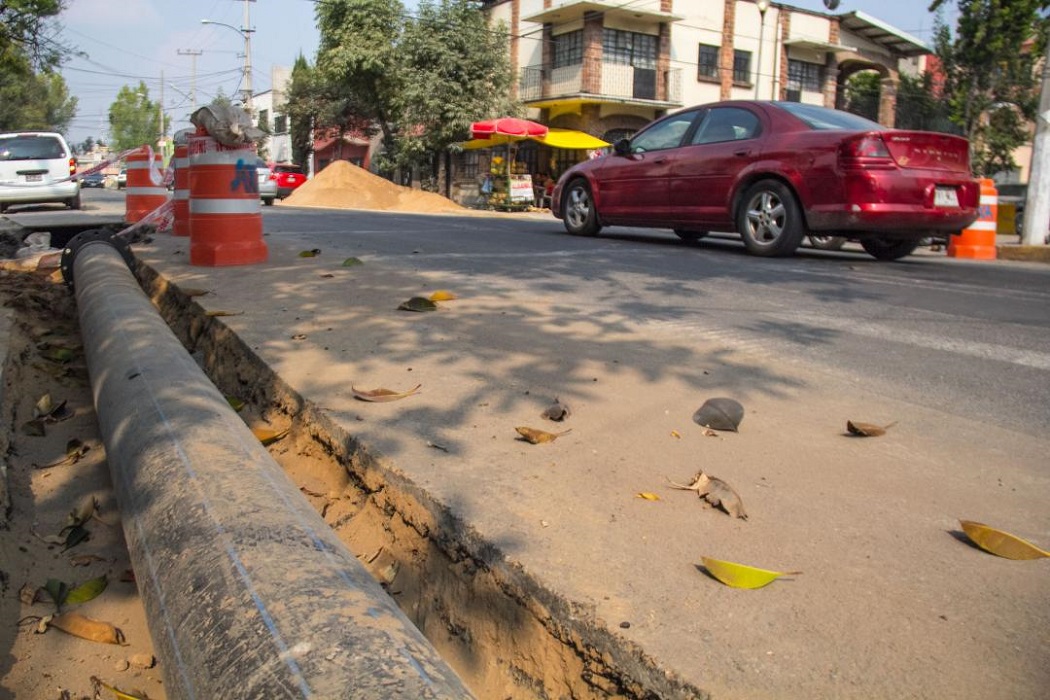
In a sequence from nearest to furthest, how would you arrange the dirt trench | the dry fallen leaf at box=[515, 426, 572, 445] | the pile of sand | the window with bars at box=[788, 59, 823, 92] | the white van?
the dirt trench
the dry fallen leaf at box=[515, 426, 572, 445]
the white van
the pile of sand
the window with bars at box=[788, 59, 823, 92]

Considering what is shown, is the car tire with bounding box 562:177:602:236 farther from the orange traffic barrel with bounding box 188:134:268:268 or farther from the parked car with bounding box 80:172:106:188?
the parked car with bounding box 80:172:106:188

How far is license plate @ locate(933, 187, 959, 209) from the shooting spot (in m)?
7.55

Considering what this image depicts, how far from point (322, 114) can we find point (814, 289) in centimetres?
3832

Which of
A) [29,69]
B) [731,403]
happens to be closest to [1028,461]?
[731,403]

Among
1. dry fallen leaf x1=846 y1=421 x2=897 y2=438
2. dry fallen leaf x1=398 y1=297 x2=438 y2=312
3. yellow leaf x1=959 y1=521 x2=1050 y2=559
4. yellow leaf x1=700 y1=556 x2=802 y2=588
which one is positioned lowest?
yellow leaf x1=700 y1=556 x2=802 y2=588

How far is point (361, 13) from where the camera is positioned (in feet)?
114

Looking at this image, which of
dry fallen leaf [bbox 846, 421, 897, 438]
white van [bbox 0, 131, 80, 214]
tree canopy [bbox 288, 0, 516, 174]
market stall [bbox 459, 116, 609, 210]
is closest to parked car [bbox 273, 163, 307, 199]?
tree canopy [bbox 288, 0, 516, 174]

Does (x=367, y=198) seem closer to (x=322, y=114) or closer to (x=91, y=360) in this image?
(x=322, y=114)

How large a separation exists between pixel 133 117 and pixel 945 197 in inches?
4516

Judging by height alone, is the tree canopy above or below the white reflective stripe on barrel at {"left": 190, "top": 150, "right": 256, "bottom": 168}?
above

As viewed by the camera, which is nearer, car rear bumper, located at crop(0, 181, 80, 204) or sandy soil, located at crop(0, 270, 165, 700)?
sandy soil, located at crop(0, 270, 165, 700)

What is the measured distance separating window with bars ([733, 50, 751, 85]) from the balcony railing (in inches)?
110

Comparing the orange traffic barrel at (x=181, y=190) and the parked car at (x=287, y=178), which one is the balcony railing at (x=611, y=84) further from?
the orange traffic barrel at (x=181, y=190)

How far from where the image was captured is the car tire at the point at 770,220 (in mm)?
7758
